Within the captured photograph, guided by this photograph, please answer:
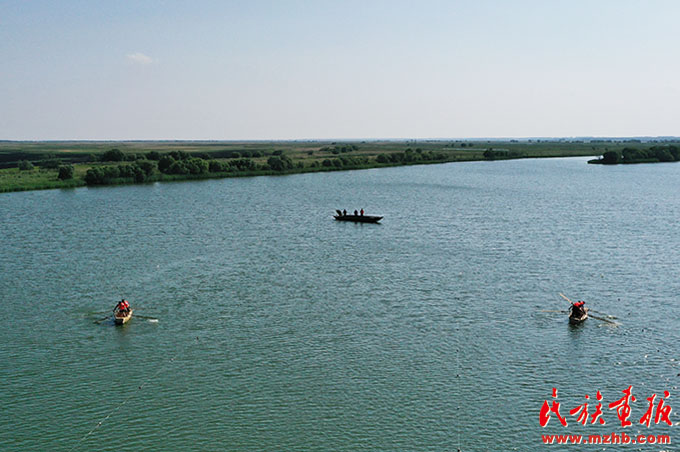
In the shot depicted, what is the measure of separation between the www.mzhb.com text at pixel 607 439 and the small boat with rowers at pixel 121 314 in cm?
2591

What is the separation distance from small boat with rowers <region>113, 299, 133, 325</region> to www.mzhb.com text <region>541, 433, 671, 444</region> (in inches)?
1020

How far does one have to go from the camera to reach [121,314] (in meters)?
36.1

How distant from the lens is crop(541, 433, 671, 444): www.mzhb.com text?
2356cm

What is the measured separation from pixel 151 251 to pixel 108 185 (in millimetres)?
73489

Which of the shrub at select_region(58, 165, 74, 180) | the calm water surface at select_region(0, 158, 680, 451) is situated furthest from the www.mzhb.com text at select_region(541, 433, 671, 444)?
the shrub at select_region(58, 165, 74, 180)

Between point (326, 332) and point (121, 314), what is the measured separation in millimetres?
13439

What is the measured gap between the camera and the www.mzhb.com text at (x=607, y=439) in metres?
23.6

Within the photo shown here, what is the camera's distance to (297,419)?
25.3 metres

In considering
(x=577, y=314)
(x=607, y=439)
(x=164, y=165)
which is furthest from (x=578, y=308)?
(x=164, y=165)

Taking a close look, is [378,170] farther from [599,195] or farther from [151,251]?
[151,251]

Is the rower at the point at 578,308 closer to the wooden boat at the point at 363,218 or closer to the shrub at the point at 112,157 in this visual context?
the wooden boat at the point at 363,218

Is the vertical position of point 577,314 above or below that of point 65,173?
below

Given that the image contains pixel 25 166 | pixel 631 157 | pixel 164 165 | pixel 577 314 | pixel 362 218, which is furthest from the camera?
pixel 631 157

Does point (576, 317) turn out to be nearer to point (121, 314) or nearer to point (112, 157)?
point (121, 314)
